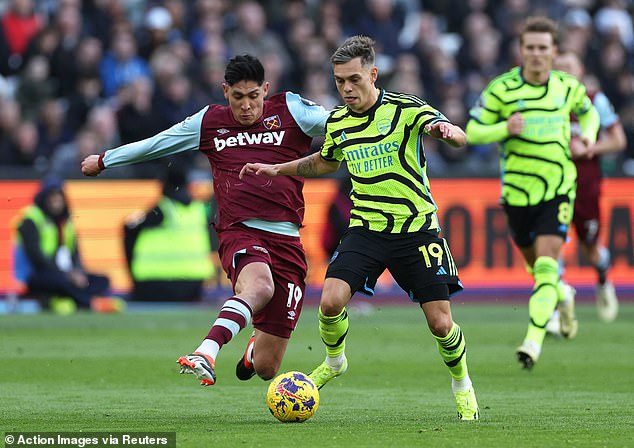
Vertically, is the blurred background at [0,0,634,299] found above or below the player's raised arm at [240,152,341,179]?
below

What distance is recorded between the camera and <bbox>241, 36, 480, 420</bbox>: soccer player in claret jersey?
8.47 metres

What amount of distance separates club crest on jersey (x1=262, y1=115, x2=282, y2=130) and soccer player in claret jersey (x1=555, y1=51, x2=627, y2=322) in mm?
4691

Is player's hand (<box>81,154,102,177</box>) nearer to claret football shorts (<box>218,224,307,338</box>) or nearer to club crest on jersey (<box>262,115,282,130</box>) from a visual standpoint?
claret football shorts (<box>218,224,307,338</box>)

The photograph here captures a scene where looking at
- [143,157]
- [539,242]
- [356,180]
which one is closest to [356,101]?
[356,180]

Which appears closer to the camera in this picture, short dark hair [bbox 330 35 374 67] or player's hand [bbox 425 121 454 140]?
player's hand [bbox 425 121 454 140]

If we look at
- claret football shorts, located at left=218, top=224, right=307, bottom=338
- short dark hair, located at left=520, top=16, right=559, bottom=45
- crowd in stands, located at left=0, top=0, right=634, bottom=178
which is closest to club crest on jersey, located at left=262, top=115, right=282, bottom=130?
claret football shorts, located at left=218, top=224, right=307, bottom=338

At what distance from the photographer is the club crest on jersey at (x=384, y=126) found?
852 centimetres

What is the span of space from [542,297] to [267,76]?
31.3ft

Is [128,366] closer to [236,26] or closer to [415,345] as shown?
[415,345]

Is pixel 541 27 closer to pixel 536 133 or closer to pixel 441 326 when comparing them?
pixel 536 133

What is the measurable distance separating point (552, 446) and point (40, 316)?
1157 centimetres

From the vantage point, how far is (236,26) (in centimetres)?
2178

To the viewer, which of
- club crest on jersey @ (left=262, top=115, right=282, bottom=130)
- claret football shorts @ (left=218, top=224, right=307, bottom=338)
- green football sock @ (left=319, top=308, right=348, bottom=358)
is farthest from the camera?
Result: club crest on jersey @ (left=262, top=115, right=282, bottom=130)

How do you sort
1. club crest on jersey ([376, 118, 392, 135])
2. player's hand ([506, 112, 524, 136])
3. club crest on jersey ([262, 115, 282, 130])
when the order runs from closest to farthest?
club crest on jersey ([376, 118, 392, 135]), club crest on jersey ([262, 115, 282, 130]), player's hand ([506, 112, 524, 136])
